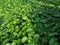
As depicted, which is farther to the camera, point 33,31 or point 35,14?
point 35,14

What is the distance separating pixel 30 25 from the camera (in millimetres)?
5086

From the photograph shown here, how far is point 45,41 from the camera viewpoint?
4.27 meters

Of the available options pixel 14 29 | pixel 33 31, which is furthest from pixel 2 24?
pixel 33 31

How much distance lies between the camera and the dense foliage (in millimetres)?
4398

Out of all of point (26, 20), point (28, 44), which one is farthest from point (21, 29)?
point (28, 44)

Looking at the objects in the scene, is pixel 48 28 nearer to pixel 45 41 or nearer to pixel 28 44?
pixel 45 41

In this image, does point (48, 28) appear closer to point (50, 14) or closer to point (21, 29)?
point (21, 29)

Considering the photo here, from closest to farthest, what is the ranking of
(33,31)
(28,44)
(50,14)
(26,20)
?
(28,44), (33,31), (26,20), (50,14)

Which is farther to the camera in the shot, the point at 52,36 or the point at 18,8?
the point at 18,8

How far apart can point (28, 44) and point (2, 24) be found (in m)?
1.59

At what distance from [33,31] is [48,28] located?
465 millimetres

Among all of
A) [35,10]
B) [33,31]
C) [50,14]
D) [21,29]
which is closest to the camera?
[33,31]

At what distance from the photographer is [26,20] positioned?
5.59 metres

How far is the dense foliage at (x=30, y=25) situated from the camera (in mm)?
4398
